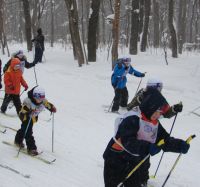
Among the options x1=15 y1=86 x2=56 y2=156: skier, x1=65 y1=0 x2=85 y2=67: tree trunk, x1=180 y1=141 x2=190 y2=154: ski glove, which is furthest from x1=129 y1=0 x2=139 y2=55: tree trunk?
x1=180 y1=141 x2=190 y2=154: ski glove

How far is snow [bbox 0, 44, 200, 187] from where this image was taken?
23.1ft

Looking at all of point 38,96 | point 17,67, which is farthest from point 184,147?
point 17,67

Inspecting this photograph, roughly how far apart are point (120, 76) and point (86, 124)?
5.86 ft

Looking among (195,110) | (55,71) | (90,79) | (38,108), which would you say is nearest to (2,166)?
(38,108)

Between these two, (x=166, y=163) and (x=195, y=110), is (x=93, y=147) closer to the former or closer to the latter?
(x=166, y=163)

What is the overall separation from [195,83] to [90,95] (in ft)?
13.9

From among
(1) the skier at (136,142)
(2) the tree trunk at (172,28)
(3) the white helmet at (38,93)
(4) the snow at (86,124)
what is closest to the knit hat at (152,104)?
(1) the skier at (136,142)

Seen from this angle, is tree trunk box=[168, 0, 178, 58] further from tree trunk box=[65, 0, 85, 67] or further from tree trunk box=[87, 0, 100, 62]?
tree trunk box=[65, 0, 85, 67]

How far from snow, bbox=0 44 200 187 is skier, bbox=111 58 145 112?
529mm

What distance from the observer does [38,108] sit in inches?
303

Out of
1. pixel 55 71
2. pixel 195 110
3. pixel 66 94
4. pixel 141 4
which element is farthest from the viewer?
pixel 141 4

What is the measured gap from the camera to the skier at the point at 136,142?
14.4ft

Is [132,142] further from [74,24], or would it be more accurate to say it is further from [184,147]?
[74,24]

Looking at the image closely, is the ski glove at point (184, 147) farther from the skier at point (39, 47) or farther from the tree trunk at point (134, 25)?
the skier at point (39, 47)
